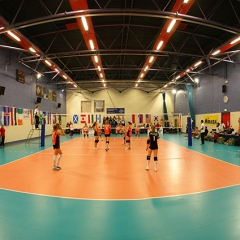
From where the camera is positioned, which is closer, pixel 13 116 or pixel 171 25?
pixel 171 25

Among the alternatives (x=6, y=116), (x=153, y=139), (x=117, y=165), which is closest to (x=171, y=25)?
(x=153, y=139)

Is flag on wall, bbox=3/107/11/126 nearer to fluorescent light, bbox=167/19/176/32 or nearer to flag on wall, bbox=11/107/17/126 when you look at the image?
flag on wall, bbox=11/107/17/126

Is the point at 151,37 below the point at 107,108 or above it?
above

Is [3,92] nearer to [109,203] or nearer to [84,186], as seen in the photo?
[84,186]

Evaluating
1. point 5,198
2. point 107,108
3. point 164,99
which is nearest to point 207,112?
point 164,99

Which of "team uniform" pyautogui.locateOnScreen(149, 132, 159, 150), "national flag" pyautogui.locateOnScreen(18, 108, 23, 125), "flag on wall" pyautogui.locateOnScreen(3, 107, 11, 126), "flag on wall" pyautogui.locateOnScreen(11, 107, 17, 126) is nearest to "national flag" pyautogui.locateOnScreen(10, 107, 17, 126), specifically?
"flag on wall" pyautogui.locateOnScreen(11, 107, 17, 126)

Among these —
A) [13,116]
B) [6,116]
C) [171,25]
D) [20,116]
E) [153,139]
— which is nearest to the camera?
[153,139]

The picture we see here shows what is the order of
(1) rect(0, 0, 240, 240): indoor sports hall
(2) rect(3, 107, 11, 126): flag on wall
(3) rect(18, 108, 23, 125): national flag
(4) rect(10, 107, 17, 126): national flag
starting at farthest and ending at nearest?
(3) rect(18, 108, 23, 125): national flag, (4) rect(10, 107, 17, 126): national flag, (2) rect(3, 107, 11, 126): flag on wall, (1) rect(0, 0, 240, 240): indoor sports hall

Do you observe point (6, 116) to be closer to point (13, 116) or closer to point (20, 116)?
point (13, 116)

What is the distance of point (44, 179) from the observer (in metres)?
5.74

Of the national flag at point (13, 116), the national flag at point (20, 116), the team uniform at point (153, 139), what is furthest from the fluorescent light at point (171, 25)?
the national flag at point (20, 116)

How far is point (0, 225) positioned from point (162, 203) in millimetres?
3039

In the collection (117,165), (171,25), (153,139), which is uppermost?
(171,25)

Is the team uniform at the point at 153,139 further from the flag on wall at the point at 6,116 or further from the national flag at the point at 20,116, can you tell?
the national flag at the point at 20,116
